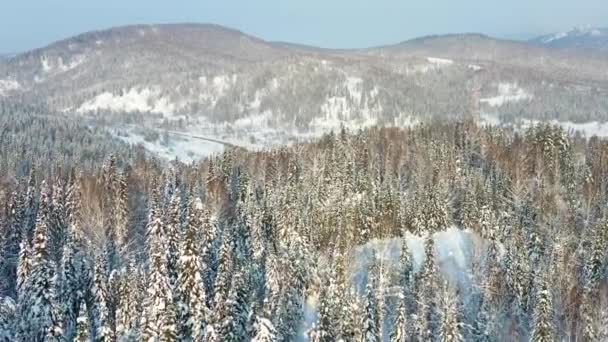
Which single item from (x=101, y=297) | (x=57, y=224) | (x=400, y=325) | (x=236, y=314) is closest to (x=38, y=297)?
(x=101, y=297)

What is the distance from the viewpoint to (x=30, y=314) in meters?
49.7

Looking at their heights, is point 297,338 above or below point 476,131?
below

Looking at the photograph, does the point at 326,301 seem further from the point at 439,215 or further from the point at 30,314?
the point at 439,215

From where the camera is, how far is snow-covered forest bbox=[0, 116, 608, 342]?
47.5 meters

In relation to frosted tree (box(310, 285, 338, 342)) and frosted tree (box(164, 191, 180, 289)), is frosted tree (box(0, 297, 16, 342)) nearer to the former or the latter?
frosted tree (box(164, 191, 180, 289))

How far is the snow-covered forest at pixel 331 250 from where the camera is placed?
47.5 m

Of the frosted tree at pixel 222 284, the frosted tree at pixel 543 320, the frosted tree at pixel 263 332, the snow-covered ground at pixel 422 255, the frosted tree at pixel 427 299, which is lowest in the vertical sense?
the snow-covered ground at pixel 422 255

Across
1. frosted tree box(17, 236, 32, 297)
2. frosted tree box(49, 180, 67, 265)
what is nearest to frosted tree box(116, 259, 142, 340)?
frosted tree box(17, 236, 32, 297)

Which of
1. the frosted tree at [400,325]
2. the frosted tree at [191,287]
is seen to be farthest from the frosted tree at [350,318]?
the frosted tree at [191,287]

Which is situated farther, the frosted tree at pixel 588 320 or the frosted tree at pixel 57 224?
the frosted tree at pixel 57 224

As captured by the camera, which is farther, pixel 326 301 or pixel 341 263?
pixel 341 263

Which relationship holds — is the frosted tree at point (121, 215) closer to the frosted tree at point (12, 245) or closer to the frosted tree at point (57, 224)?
the frosted tree at point (57, 224)

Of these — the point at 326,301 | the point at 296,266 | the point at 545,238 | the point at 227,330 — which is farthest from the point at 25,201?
the point at 545,238

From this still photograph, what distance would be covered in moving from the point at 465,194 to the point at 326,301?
159ft
